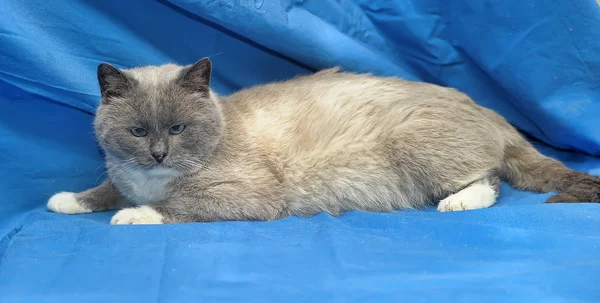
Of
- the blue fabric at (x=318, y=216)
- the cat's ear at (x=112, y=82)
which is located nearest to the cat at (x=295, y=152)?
the cat's ear at (x=112, y=82)

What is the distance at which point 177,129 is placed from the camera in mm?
2211

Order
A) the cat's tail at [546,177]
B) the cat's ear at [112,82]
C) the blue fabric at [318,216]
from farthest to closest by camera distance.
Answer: the cat's tail at [546,177], the cat's ear at [112,82], the blue fabric at [318,216]

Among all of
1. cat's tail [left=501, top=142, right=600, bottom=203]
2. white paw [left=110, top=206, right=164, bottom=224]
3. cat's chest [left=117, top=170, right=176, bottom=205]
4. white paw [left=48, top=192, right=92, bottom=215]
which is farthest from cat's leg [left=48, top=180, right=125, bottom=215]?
cat's tail [left=501, top=142, right=600, bottom=203]

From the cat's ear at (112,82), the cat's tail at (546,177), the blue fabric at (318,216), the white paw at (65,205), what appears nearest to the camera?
the blue fabric at (318,216)

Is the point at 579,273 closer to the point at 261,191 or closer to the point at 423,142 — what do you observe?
the point at 423,142

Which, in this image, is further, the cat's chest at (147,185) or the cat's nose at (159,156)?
the cat's chest at (147,185)

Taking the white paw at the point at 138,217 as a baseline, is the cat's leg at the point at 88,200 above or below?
below

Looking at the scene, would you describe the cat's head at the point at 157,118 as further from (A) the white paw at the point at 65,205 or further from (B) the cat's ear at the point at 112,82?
(A) the white paw at the point at 65,205

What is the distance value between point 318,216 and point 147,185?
0.68 m

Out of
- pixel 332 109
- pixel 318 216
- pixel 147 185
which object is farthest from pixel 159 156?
pixel 332 109

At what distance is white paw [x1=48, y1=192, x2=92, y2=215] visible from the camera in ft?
7.86

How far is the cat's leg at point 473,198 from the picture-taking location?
90.6 inches

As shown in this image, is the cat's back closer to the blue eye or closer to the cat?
the cat

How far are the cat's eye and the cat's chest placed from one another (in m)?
0.15
